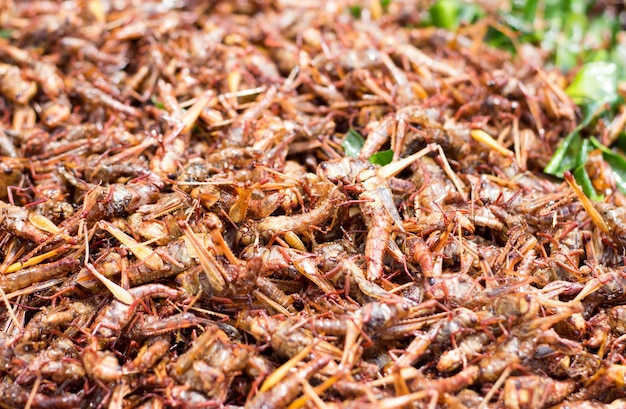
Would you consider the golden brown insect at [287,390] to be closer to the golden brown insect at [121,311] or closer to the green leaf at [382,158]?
the golden brown insect at [121,311]

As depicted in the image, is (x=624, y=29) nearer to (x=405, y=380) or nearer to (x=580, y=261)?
(x=580, y=261)

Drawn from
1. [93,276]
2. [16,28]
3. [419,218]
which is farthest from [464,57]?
[16,28]

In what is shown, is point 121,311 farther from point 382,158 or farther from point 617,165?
point 617,165

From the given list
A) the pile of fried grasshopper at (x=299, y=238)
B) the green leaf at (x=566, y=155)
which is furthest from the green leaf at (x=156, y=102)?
the green leaf at (x=566, y=155)

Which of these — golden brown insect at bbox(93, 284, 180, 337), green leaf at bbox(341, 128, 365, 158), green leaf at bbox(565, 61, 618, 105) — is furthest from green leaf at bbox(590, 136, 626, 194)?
golden brown insect at bbox(93, 284, 180, 337)

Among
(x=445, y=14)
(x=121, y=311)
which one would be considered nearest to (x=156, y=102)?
(x=121, y=311)

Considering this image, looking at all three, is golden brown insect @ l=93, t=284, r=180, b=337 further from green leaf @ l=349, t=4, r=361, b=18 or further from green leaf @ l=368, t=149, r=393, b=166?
green leaf @ l=349, t=4, r=361, b=18
